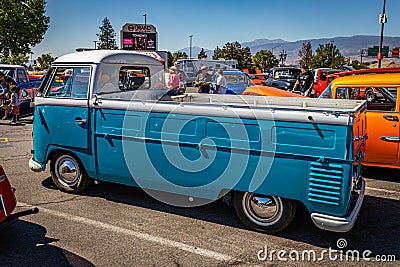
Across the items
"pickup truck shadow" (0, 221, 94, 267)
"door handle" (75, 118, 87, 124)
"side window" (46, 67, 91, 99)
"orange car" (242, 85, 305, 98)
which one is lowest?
"pickup truck shadow" (0, 221, 94, 267)

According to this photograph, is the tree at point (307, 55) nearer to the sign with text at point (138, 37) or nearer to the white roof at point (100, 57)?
the sign with text at point (138, 37)

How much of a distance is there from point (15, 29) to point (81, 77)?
25745mm

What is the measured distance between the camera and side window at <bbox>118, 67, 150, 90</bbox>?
6360 millimetres

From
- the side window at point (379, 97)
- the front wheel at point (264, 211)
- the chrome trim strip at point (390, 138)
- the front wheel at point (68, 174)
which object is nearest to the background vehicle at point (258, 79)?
the side window at point (379, 97)

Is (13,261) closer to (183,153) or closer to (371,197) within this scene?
(183,153)

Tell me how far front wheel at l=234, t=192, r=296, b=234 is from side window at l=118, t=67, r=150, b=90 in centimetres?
275

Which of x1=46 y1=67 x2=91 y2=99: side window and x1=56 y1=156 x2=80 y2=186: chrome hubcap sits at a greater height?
x1=46 y1=67 x2=91 y2=99: side window

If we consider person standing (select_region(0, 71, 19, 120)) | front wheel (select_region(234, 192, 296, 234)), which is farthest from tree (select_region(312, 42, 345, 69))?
front wheel (select_region(234, 192, 296, 234))

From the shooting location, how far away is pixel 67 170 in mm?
6023

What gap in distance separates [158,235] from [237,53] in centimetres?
4788

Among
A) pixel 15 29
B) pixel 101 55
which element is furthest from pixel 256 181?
pixel 15 29

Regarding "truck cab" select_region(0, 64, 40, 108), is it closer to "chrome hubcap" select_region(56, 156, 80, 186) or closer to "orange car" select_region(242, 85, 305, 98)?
"orange car" select_region(242, 85, 305, 98)

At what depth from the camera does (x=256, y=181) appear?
15.0 feet

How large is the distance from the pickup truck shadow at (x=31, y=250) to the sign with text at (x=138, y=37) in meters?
28.5
